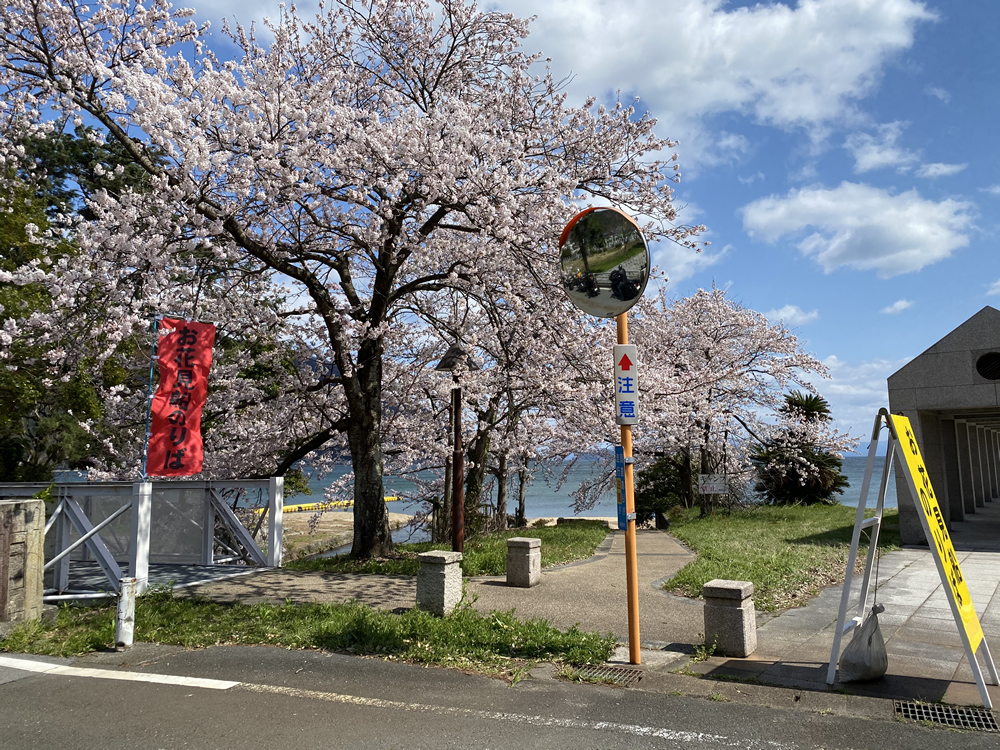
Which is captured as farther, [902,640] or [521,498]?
[521,498]

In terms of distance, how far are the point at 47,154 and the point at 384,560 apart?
19.2 meters

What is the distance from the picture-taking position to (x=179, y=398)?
8312 mm

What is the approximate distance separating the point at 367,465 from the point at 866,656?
863 cm

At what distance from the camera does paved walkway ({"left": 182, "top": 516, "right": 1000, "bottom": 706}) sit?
18.0 ft

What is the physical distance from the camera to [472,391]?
680 inches

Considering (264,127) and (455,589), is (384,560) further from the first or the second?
(264,127)

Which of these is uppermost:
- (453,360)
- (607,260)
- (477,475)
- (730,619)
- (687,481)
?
(607,260)

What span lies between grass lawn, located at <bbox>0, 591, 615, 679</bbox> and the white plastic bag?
1948 millimetres

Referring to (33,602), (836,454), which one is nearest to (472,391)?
(33,602)

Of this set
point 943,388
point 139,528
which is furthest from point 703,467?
point 139,528

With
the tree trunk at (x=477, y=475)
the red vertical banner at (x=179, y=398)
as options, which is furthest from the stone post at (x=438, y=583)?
the tree trunk at (x=477, y=475)

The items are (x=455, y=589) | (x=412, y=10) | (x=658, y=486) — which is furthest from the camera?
(x=658, y=486)

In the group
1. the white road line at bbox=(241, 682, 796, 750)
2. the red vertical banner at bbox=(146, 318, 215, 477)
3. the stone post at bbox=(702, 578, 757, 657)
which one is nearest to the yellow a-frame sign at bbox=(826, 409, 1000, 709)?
the stone post at bbox=(702, 578, 757, 657)

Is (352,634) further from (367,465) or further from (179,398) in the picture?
(367,465)
